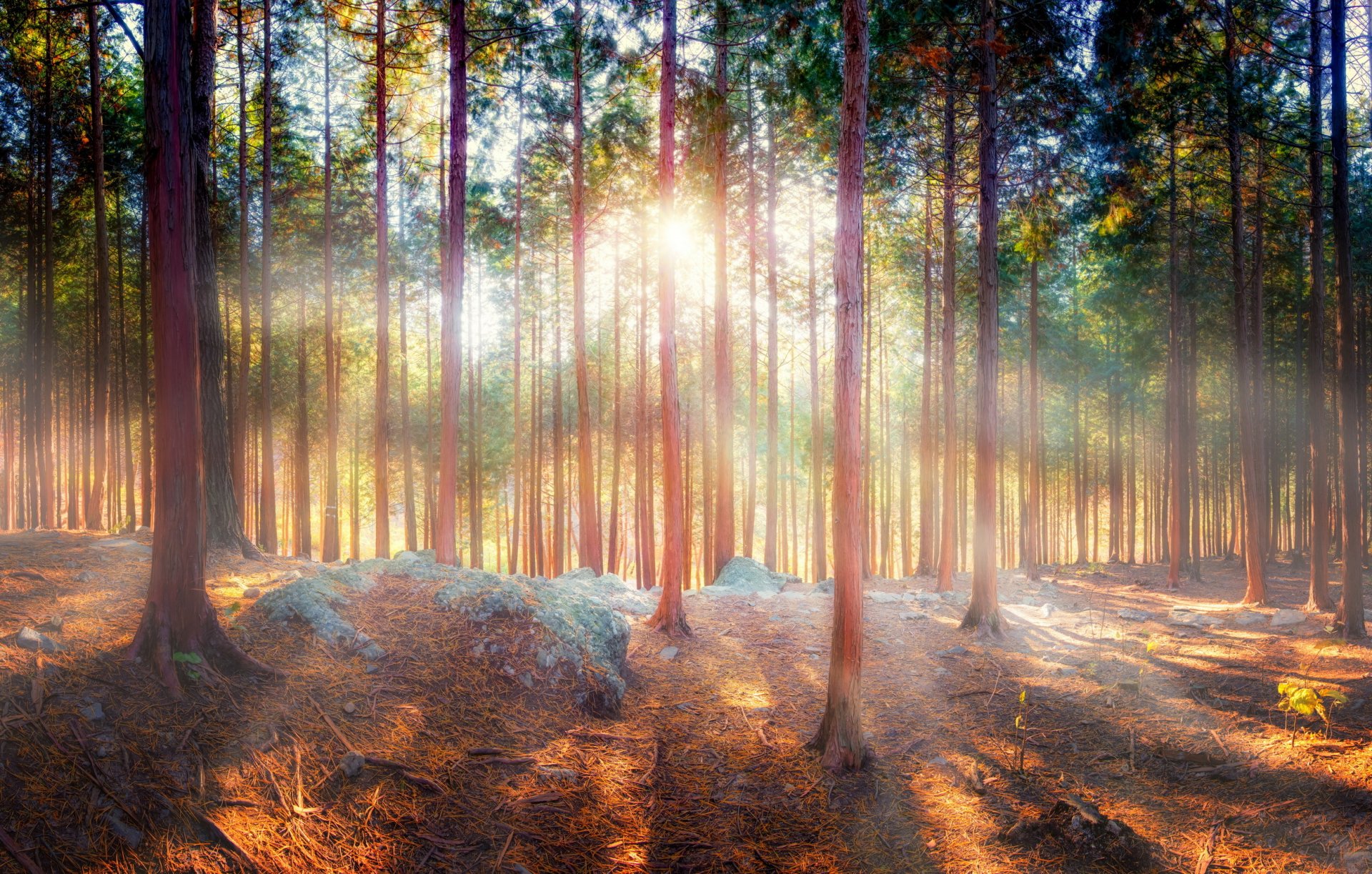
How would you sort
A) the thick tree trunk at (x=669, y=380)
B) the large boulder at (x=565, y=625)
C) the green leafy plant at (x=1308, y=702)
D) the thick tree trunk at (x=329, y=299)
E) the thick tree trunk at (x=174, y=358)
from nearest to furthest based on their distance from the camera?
the thick tree trunk at (x=174, y=358)
the green leafy plant at (x=1308, y=702)
the large boulder at (x=565, y=625)
the thick tree trunk at (x=669, y=380)
the thick tree trunk at (x=329, y=299)

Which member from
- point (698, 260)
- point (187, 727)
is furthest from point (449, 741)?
point (698, 260)

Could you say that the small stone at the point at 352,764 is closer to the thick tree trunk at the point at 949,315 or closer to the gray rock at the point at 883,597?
the gray rock at the point at 883,597

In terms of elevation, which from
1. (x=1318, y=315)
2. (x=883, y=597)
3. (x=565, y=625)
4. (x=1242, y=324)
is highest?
(x=1242, y=324)

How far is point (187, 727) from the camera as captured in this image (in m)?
3.66

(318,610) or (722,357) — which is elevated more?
(722,357)

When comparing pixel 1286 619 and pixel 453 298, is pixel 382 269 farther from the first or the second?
pixel 1286 619

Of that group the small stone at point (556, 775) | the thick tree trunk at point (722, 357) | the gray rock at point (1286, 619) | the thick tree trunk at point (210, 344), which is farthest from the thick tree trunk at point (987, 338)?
the thick tree trunk at point (210, 344)

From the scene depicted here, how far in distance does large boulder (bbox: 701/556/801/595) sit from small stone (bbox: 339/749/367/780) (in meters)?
8.38

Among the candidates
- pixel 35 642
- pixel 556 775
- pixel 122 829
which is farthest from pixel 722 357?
pixel 122 829

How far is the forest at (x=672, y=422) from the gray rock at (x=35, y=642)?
63 mm

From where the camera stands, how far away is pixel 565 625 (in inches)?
240

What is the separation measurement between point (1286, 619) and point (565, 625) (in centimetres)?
1208

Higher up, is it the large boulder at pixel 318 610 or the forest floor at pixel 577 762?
the large boulder at pixel 318 610

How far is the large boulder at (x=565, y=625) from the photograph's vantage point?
227 inches
